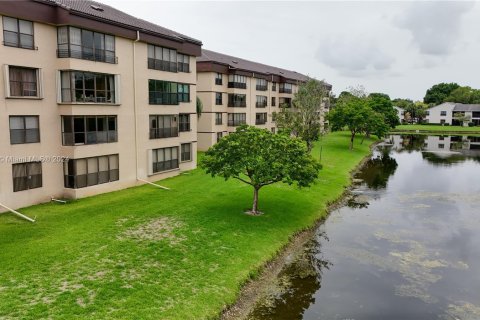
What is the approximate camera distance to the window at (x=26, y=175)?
29.6 m

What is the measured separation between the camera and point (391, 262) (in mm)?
25953

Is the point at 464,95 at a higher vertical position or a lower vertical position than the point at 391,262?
higher

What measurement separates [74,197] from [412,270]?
26.2 meters

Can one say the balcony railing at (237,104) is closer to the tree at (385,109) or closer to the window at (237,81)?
the window at (237,81)

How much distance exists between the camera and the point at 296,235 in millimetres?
30375

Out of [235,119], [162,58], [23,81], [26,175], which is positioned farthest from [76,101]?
[235,119]

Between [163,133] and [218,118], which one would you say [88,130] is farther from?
[218,118]

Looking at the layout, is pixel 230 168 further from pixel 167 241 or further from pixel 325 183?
pixel 325 183

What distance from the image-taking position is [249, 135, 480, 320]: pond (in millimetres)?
20359

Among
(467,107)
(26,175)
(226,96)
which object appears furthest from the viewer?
(467,107)

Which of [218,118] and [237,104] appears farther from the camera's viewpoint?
[237,104]

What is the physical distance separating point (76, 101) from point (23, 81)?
406cm

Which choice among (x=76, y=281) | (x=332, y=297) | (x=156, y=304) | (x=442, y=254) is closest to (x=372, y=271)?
(x=332, y=297)

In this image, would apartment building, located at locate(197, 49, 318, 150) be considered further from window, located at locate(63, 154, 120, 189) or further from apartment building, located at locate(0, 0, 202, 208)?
window, located at locate(63, 154, 120, 189)
